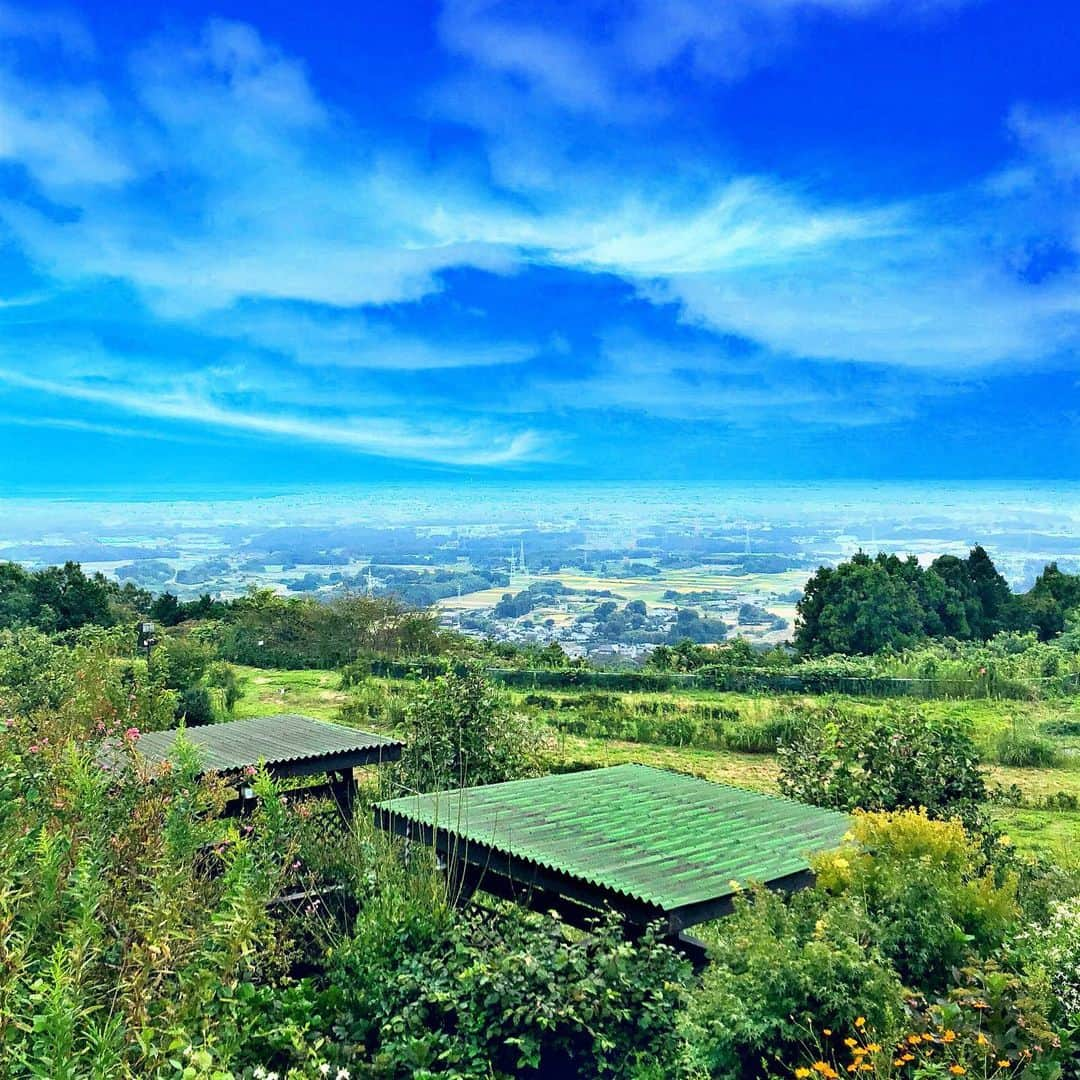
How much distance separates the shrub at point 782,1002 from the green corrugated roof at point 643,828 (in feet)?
1.71

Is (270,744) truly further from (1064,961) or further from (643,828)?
(1064,961)

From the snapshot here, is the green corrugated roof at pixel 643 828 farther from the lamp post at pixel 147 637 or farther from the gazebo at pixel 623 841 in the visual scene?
the lamp post at pixel 147 637

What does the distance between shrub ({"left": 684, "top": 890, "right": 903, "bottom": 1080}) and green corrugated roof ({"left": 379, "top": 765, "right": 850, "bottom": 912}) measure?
52cm

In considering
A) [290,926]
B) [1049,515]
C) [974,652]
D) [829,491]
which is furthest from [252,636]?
[829,491]

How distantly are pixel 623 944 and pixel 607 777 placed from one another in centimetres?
230

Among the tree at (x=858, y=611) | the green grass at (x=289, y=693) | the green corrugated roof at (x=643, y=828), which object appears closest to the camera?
the green corrugated roof at (x=643, y=828)

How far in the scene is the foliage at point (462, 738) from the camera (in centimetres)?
792

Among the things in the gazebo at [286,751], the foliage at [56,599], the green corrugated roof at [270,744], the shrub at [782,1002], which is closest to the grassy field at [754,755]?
the gazebo at [286,751]

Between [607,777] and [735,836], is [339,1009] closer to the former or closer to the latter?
[735,836]

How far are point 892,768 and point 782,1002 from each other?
3.64 meters

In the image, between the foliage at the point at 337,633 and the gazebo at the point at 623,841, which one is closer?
the gazebo at the point at 623,841

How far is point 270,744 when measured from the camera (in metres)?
A: 6.76

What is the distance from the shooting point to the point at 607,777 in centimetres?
606

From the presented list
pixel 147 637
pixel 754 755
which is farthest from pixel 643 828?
pixel 147 637
